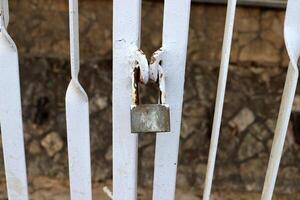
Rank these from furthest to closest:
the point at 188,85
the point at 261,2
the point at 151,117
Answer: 1. the point at 188,85
2. the point at 261,2
3. the point at 151,117

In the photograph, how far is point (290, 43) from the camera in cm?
70

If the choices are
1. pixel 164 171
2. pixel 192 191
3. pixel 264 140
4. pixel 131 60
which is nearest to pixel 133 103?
pixel 131 60

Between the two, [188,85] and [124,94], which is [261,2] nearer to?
[188,85]

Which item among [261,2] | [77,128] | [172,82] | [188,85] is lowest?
[188,85]

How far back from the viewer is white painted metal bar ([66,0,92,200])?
0.73 m

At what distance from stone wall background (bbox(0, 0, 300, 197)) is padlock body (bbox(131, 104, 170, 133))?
5.12 feet

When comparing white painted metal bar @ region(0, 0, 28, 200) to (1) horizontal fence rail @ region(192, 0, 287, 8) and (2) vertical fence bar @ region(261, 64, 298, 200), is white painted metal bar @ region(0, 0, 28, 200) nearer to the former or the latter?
(2) vertical fence bar @ region(261, 64, 298, 200)

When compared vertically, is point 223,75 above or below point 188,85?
above

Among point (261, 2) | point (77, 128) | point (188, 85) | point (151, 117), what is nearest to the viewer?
point (151, 117)

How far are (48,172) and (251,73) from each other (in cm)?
120

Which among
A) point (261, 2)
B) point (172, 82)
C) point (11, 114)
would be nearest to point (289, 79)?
point (172, 82)

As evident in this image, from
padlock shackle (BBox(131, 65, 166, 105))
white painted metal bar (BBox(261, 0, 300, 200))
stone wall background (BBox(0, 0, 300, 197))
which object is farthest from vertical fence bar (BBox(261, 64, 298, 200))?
stone wall background (BBox(0, 0, 300, 197))

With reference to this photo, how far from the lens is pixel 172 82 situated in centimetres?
74

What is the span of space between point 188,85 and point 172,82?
1.59 m
